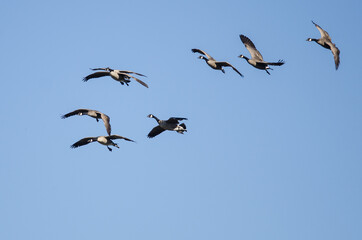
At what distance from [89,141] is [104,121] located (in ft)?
7.56

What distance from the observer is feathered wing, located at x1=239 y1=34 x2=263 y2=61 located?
3356cm

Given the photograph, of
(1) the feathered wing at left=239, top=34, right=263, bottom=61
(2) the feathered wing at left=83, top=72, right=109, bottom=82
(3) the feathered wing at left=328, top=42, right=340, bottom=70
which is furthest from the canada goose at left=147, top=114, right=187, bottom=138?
(3) the feathered wing at left=328, top=42, right=340, bottom=70

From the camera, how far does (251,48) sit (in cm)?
3400

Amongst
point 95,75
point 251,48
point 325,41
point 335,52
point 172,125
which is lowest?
point 172,125

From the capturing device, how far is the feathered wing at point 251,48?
110ft

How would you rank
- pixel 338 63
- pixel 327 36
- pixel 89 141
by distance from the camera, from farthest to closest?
1. pixel 89 141
2. pixel 327 36
3. pixel 338 63

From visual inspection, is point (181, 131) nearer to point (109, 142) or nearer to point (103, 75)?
point (109, 142)

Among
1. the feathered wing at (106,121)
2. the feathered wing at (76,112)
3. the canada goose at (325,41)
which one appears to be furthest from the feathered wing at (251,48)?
the feathered wing at (76,112)

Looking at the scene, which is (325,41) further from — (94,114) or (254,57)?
(94,114)

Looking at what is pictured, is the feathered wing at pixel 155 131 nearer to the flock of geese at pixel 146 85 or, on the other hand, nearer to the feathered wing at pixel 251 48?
the flock of geese at pixel 146 85

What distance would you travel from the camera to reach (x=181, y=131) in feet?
103

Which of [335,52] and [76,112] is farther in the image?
[76,112]

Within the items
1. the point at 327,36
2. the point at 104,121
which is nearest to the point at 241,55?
the point at 327,36

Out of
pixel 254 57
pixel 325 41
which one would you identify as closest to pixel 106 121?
pixel 254 57
